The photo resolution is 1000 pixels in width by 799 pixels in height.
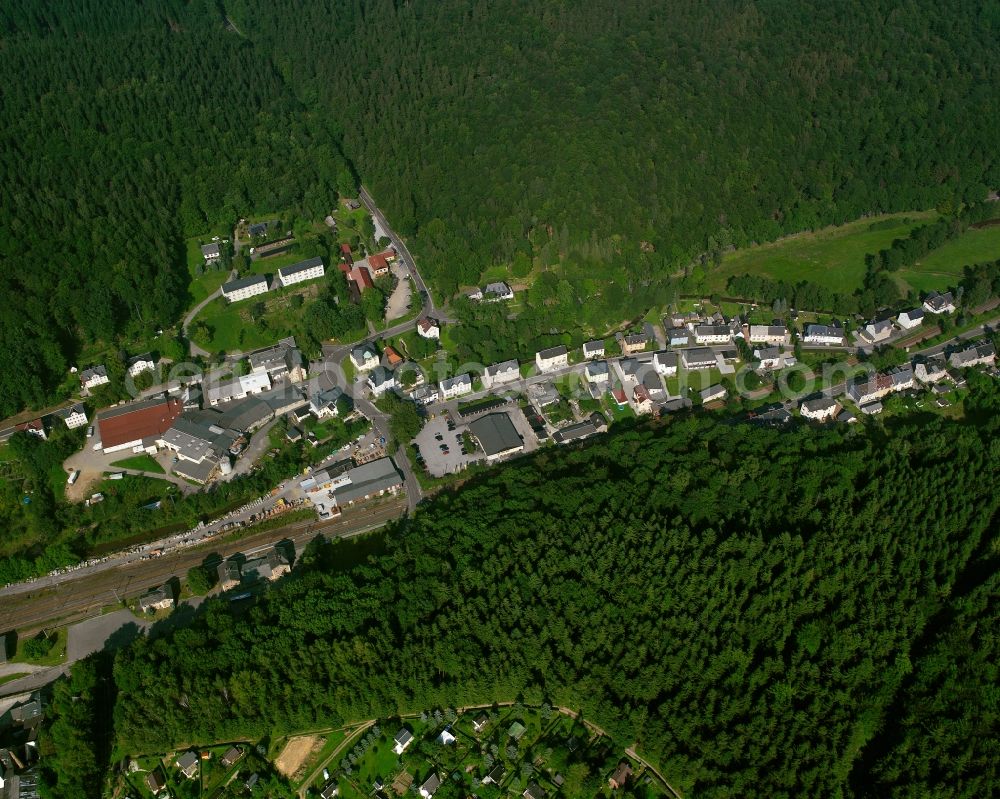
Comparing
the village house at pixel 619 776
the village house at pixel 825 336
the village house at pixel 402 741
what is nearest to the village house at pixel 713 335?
the village house at pixel 825 336

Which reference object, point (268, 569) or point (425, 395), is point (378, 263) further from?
point (268, 569)

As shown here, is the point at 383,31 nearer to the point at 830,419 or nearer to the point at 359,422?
the point at 359,422

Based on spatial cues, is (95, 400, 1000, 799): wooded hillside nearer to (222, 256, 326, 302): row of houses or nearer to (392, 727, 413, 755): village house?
(392, 727, 413, 755): village house

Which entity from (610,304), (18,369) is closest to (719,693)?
(610,304)

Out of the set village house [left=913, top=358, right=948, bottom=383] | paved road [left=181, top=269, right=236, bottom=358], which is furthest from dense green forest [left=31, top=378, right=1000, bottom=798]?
paved road [left=181, top=269, right=236, bottom=358]

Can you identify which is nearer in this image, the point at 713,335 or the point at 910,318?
the point at 713,335

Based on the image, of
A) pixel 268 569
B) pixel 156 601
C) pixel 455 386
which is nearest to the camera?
pixel 156 601

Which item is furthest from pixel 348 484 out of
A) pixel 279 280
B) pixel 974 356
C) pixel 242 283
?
pixel 974 356
